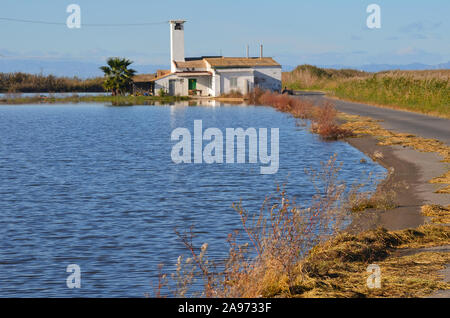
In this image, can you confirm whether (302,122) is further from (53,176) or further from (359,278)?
(359,278)

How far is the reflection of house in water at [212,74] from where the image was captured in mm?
78000

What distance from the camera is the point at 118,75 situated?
8119 cm

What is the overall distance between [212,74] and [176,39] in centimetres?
753

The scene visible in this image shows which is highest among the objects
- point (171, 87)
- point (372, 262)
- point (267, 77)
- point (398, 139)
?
point (267, 77)

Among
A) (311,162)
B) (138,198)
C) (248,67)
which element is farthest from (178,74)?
(138,198)

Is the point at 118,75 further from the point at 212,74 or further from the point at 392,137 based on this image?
the point at 392,137

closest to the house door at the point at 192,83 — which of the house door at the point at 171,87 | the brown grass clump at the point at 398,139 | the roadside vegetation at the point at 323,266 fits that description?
the house door at the point at 171,87

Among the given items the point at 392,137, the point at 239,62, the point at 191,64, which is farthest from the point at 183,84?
the point at 392,137

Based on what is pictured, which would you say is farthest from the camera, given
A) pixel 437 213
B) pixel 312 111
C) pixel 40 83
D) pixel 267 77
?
pixel 40 83

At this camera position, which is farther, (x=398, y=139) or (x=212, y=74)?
(x=212, y=74)

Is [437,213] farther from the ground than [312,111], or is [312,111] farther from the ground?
[312,111]

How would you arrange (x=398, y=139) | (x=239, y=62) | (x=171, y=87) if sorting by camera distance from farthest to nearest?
(x=171, y=87)
(x=239, y=62)
(x=398, y=139)

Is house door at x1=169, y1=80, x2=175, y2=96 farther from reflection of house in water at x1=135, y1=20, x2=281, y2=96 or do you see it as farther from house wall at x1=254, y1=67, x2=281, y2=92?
house wall at x1=254, y1=67, x2=281, y2=92

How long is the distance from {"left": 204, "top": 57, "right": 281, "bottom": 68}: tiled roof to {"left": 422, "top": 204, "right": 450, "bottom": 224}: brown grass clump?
6482 centimetres
